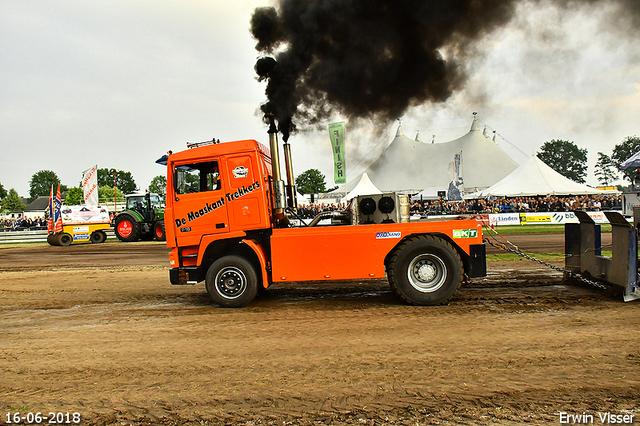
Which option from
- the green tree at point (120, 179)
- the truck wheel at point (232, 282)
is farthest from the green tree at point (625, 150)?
the green tree at point (120, 179)

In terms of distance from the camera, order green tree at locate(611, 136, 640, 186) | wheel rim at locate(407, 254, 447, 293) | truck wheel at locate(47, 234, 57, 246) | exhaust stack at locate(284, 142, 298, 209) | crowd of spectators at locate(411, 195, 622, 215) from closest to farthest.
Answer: wheel rim at locate(407, 254, 447, 293) → exhaust stack at locate(284, 142, 298, 209) → truck wheel at locate(47, 234, 57, 246) → crowd of spectators at locate(411, 195, 622, 215) → green tree at locate(611, 136, 640, 186)

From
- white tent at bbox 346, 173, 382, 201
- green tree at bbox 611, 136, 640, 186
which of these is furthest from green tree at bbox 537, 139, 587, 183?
white tent at bbox 346, 173, 382, 201

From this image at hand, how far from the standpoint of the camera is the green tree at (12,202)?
10656 cm

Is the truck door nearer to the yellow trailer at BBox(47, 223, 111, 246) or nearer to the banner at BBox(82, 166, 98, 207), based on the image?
the yellow trailer at BBox(47, 223, 111, 246)

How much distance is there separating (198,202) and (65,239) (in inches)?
843

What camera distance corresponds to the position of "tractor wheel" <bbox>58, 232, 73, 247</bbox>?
80.9 ft

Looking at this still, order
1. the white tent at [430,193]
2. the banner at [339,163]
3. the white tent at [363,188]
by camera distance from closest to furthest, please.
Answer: the banner at [339,163], the white tent at [363,188], the white tent at [430,193]

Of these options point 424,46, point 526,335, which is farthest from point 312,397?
point 424,46

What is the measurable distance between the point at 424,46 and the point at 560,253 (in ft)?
26.8

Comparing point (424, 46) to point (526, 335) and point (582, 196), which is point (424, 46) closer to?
point (526, 335)

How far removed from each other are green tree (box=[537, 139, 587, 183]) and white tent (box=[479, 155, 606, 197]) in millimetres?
81918

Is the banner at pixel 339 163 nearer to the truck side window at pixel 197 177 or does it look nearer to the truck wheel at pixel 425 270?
the truck side window at pixel 197 177

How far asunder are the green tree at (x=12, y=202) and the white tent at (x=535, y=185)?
369 feet

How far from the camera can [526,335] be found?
211 inches
